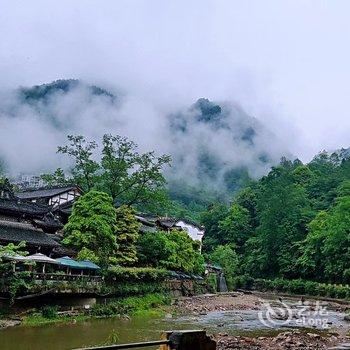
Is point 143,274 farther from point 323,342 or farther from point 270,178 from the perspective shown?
point 270,178

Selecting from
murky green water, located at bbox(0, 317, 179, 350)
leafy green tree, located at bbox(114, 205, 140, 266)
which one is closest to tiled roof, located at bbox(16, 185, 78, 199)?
leafy green tree, located at bbox(114, 205, 140, 266)

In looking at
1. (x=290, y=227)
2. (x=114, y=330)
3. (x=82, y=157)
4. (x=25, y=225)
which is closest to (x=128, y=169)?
(x=82, y=157)

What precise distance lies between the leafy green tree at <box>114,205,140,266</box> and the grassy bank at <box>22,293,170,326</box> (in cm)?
404

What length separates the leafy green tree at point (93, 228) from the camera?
3975cm

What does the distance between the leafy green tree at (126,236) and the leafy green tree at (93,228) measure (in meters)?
3.46

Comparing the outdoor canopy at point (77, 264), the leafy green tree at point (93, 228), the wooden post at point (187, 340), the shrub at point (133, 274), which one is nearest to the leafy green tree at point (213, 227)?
the shrub at point (133, 274)

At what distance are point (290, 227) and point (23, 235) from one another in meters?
53.1

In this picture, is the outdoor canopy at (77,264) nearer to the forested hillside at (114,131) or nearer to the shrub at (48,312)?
the shrub at (48,312)

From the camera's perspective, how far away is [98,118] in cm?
18562

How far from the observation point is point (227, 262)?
79.2 meters

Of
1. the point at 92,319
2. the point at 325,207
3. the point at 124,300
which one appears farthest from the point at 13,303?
the point at 325,207

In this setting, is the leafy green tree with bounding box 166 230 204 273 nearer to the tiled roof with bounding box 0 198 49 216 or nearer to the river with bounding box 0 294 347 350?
the river with bounding box 0 294 347 350

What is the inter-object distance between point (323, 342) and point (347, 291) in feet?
124

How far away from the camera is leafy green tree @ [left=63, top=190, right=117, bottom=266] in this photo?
1565 inches
